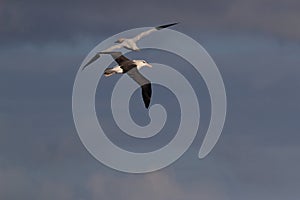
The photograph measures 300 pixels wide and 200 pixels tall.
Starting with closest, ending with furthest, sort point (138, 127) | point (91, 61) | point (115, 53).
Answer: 1. point (91, 61)
2. point (115, 53)
3. point (138, 127)

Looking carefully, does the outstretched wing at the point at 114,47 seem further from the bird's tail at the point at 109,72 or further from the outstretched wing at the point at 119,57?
the outstretched wing at the point at 119,57

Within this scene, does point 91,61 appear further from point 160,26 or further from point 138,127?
point 138,127

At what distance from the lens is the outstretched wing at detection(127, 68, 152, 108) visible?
179 metres

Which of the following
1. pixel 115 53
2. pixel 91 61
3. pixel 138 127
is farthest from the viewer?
pixel 138 127

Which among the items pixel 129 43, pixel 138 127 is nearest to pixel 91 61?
pixel 129 43

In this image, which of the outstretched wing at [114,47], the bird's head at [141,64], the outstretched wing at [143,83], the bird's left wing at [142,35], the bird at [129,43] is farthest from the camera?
the outstretched wing at [143,83]

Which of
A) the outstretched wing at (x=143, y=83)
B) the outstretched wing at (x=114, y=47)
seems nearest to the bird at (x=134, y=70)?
the outstretched wing at (x=143, y=83)

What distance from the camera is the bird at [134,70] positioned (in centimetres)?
17425

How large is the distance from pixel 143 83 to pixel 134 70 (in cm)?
192

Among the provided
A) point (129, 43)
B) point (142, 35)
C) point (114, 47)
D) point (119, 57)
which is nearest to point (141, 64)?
point (119, 57)

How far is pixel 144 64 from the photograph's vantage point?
176 m

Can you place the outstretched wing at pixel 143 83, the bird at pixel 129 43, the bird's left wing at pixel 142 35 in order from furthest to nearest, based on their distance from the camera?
the outstretched wing at pixel 143 83 < the bird's left wing at pixel 142 35 < the bird at pixel 129 43

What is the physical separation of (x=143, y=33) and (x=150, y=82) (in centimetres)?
1312

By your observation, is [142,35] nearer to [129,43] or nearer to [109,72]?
[129,43]
